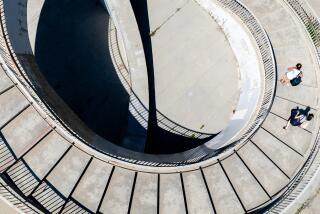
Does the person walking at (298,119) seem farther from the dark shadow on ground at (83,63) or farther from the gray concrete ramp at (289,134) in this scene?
the dark shadow on ground at (83,63)

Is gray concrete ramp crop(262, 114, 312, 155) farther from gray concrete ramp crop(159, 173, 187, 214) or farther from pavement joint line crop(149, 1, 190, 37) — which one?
pavement joint line crop(149, 1, 190, 37)

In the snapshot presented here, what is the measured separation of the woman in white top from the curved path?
14.8 feet

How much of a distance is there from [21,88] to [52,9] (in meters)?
12.8

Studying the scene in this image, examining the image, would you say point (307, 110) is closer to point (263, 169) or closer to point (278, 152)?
point (278, 152)

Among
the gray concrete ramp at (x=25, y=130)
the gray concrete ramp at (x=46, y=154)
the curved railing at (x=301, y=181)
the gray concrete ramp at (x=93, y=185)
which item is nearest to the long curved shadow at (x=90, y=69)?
the gray concrete ramp at (x=93, y=185)

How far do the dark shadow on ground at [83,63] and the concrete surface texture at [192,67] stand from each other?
3888mm

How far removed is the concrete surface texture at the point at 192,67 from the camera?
115 feet

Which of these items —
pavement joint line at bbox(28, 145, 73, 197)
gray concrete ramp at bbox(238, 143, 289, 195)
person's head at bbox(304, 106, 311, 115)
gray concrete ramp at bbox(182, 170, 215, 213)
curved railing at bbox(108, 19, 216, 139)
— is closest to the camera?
pavement joint line at bbox(28, 145, 73, 197)

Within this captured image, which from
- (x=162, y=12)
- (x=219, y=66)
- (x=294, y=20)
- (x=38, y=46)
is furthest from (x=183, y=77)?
(x=38, y=46)

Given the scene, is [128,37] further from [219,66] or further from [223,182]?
[223,182]

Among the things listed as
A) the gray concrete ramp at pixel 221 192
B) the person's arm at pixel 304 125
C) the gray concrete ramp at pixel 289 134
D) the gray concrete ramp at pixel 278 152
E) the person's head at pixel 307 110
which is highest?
the person's head at pixel 307 110

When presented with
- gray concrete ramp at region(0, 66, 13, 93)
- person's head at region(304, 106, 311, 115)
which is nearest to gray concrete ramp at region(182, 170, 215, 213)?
person's head at region(304, 106, 311, 115)

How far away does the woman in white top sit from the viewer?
101 ft

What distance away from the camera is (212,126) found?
114ft
